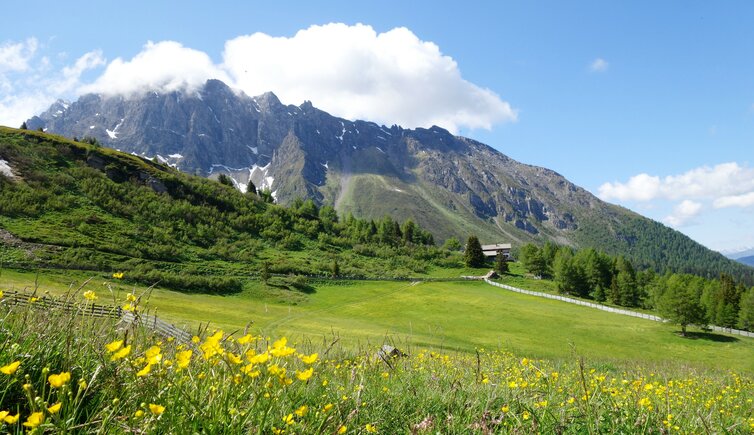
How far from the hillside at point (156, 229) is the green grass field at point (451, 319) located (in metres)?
8.87

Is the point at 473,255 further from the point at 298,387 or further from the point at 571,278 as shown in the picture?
the point at 298,387

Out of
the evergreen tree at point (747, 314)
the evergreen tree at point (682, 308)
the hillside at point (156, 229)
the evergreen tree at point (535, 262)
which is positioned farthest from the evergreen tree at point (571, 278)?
the evergreen tree at point (682, 308)

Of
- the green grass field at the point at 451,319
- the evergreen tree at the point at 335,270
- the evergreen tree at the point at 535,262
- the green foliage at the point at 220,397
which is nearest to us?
the green foliage at the point at 220,397

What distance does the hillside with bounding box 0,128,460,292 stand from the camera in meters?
57.2

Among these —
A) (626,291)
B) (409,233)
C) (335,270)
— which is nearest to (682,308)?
(626,291)

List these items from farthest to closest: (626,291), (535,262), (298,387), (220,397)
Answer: (535,262) → (626,291) → (298,387) → (220,397)

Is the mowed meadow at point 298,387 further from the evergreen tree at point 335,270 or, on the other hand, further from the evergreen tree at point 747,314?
the evergreen tree at point 747,314

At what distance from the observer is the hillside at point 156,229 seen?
57188 millimetres

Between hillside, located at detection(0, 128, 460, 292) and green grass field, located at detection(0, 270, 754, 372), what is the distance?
887 centimetres

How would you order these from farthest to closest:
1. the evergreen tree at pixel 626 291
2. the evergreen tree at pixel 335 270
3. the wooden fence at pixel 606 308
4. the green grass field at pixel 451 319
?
1. the evergreen tree at pixel 626 291
2. the evergreen tree at pixel 335 270
3. the wooden fence at pixel 606 308
4. the green grass field at pixel 451 319

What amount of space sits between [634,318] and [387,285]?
41583 millimetres

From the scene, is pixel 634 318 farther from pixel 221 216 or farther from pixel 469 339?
pixel 221 216

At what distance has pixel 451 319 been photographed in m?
54.0

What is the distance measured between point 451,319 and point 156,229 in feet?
183
